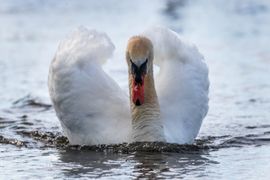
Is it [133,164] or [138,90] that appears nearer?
[133,164]

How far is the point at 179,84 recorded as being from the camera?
12.4 metres

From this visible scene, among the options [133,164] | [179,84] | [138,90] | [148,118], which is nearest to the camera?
[133,164]

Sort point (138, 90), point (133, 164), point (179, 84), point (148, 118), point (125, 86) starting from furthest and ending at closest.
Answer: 1. point (125, 86)
2. point (179, 84)
3. point (148, 118)
4. point (138, 90)
5. point (133, 164)

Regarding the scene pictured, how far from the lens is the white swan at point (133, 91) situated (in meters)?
11.6

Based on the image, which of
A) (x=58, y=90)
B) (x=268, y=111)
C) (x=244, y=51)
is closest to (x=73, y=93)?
(x=58, y=90)

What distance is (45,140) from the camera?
12836mm

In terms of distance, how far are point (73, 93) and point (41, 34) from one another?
1094 centimetres

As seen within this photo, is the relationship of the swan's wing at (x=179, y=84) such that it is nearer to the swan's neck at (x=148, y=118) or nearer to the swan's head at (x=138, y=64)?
the swan's neck at (x=148, y=118)

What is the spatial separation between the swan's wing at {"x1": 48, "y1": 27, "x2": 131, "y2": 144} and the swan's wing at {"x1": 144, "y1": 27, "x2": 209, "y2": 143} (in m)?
0.52

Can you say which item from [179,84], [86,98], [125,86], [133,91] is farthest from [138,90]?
[125,86]

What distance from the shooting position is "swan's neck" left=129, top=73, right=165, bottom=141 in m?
11.6

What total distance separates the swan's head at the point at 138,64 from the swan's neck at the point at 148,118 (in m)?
0.18

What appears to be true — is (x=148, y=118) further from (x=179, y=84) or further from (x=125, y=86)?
(x=125, y=86)

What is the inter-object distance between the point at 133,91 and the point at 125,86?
17.0 feet
